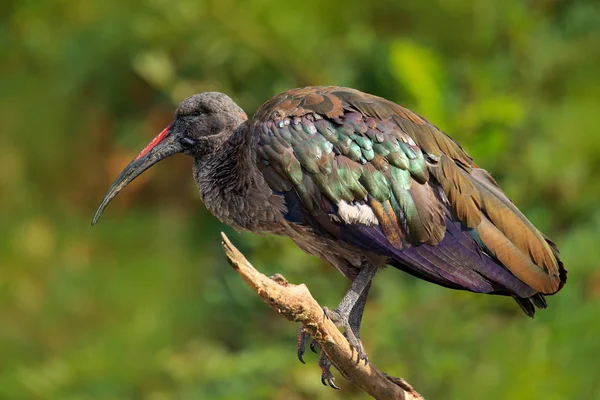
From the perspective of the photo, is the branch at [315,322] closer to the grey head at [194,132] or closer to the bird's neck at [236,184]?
the bird's neck at [236,184]

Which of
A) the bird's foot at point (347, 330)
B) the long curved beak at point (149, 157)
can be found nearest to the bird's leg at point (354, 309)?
the bird's foot at point (347, 330)

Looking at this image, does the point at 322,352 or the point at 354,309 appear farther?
the point at 354,309

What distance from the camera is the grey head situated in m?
6.07

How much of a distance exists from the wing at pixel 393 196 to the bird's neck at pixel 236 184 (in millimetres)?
119

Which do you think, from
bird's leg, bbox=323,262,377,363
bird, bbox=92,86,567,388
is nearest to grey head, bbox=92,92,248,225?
bird, bbox=92,86,567,388

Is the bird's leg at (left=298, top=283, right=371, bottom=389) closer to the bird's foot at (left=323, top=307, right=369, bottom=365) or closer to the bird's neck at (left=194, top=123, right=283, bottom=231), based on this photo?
the bird's foot at (left=323, top=307, right=369, bottom=365)

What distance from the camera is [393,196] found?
552cm

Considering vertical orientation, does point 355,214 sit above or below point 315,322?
above

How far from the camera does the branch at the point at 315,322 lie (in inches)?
190

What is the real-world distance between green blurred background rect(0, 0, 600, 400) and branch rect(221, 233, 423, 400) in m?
3.76

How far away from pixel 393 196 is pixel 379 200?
68 mm

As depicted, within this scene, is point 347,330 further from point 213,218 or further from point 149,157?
point 213,218

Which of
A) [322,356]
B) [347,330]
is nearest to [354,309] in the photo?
[322,356]

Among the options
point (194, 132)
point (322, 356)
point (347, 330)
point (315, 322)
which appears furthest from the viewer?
point (194, 132)
